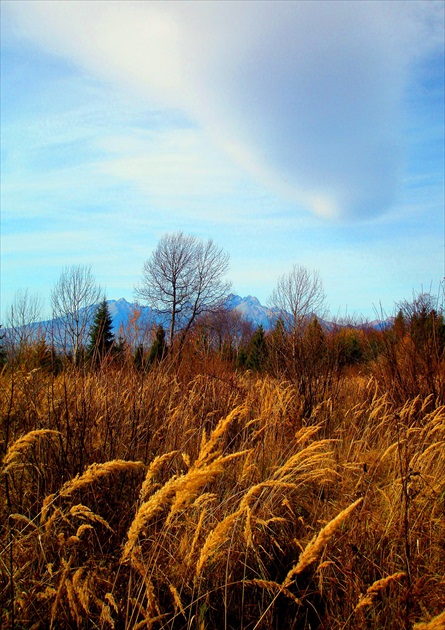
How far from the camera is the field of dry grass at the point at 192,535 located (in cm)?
146

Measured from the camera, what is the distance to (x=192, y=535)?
216 cm

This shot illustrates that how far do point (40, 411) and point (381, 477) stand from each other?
252cm

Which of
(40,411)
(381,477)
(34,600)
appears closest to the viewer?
(34,600)

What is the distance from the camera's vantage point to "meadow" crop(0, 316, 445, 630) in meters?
1.47

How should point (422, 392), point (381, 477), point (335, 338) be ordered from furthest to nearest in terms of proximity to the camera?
point (335, 338) < point (422, 392) < point (381, 477)

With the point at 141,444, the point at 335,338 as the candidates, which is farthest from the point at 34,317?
the point at 335,338

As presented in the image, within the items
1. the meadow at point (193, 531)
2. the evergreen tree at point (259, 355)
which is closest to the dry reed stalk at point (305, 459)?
the meadow at point (193, 531)

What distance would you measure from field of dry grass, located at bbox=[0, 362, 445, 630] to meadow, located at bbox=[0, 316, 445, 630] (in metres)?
0.01

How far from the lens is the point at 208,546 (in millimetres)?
1281

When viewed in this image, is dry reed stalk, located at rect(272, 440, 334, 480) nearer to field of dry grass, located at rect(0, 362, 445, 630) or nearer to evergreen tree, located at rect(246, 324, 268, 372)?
field of dry grass, located at rect(0, 362, 445, 630)

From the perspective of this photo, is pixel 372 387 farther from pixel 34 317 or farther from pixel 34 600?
pixel 34 600

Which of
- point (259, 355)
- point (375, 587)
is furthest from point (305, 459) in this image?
point (259, 355)

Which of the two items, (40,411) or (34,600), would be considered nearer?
(34,600)

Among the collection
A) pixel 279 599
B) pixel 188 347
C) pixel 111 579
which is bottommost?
pixel 279 599
